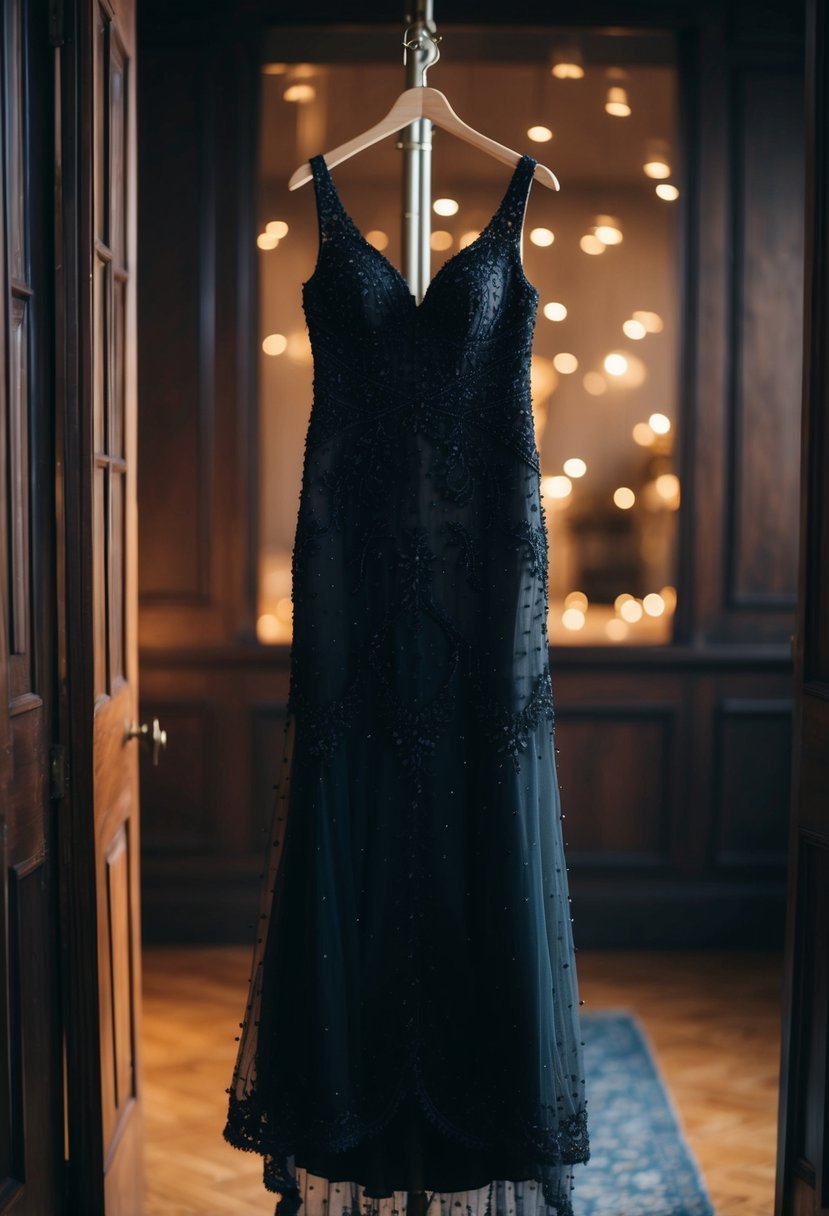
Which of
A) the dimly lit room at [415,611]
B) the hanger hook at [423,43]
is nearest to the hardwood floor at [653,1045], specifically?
the dimly lit room at [415,611]

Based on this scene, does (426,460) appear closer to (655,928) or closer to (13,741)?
(13,741)

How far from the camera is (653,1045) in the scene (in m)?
3.14

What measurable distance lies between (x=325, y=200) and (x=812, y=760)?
1.15 meters

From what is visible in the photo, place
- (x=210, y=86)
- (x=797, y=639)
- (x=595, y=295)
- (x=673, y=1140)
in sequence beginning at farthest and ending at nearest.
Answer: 1. (x=595, y=295)
2. (x=210, y=86)
3. (x=673, y=1140)
4. (x=797, y=639)

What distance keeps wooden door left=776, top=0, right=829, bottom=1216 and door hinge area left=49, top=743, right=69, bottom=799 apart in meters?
1.16

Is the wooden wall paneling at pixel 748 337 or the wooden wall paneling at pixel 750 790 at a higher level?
the wooden wall paneling at pixel 748 337

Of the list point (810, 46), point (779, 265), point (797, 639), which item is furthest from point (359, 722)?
point (779, 265)

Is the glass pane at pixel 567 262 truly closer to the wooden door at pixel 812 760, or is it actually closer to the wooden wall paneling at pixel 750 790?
the wooden wall paneling at pixel 750 790

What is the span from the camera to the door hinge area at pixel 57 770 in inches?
71.4

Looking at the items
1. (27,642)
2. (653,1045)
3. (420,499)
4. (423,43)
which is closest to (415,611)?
(420,499)

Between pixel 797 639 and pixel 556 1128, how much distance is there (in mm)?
866

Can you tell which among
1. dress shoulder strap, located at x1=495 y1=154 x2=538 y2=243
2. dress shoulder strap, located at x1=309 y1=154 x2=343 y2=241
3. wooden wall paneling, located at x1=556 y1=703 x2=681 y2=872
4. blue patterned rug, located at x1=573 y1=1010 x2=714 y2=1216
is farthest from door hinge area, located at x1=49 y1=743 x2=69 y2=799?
wooden wall paneling, located at x1=556 y1=703 x2=681 y2=872

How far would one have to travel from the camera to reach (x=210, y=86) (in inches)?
146

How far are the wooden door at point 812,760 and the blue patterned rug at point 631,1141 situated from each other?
43 centimetres
